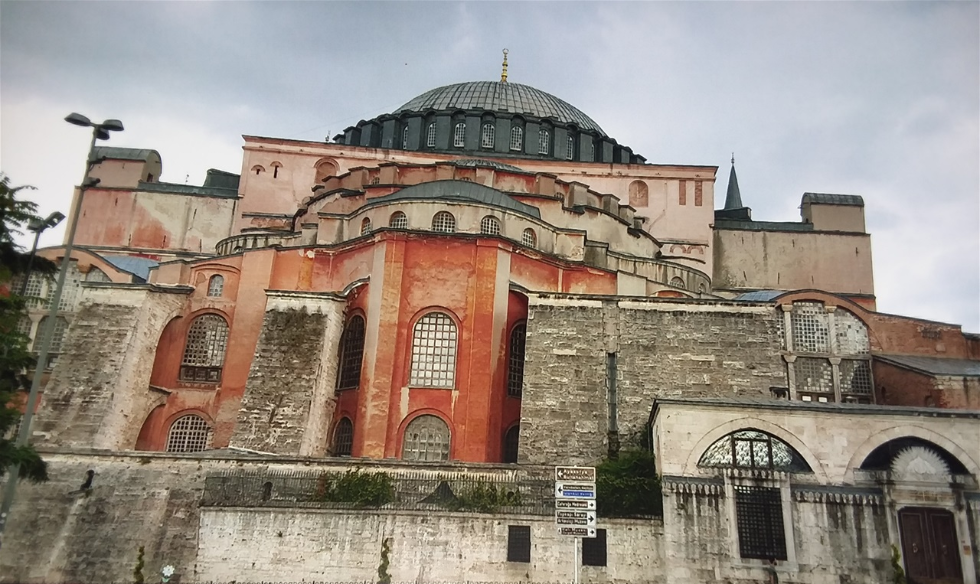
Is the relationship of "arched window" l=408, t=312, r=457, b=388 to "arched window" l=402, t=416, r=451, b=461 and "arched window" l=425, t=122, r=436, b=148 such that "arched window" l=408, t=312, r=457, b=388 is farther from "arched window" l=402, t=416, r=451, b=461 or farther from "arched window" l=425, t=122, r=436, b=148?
"arched window" l=425, t=122, r=436, b=148

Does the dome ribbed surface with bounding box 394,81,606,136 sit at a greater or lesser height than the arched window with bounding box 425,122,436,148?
greater

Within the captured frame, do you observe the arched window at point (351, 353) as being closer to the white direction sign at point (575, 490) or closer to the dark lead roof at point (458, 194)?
the dark lead roof at point (458, 194)

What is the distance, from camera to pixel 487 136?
40406 mm

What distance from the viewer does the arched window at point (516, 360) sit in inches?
949

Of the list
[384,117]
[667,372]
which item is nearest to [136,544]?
[667,372]

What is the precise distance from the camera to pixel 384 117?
138 feet

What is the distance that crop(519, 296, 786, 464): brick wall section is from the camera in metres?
21.5

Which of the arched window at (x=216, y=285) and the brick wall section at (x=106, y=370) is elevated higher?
the arched window at (x=216, y=285)

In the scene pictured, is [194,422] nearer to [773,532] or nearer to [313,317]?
[313,317]

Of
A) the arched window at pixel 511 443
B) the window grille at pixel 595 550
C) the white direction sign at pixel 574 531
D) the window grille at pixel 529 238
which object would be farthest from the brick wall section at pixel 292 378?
the white direction sign at pixel 574 531

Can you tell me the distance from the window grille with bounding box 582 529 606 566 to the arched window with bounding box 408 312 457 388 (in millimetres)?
7123

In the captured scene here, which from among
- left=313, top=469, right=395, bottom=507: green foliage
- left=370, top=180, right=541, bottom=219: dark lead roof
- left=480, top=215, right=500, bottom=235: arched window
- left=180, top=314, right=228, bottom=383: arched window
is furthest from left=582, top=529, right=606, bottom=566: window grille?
left=180, top=314, right=228, bottom=383: arched window

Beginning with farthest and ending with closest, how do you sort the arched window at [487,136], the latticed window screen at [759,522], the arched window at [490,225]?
the arched window at [487,136] < the arched window at [490,225] < the latticed window screen at [759,522]

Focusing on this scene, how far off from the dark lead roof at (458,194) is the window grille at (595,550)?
12.8m
